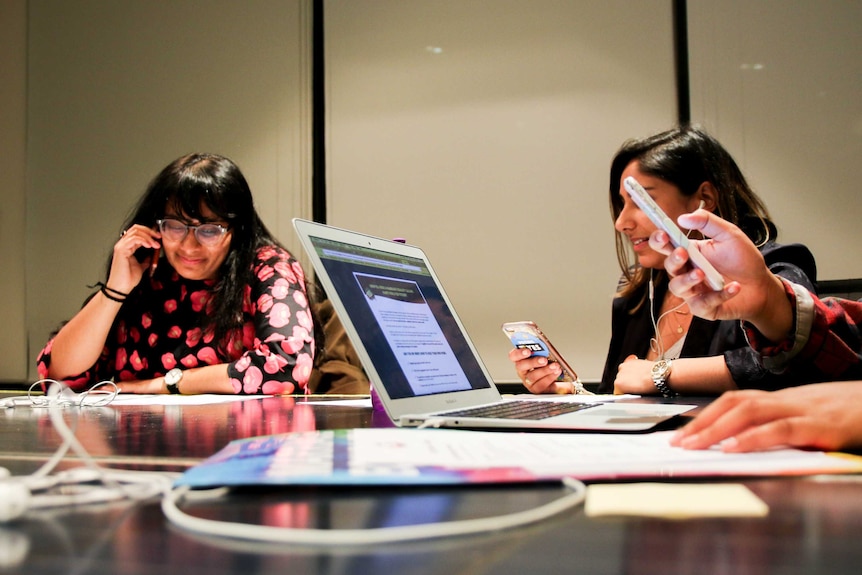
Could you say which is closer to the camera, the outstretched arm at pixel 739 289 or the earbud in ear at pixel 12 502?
the earbud in ear at pixel 12 502

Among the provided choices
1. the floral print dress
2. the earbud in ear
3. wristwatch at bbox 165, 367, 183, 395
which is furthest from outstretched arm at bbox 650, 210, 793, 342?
wristwatch at bbox 165, 367, 183, 395

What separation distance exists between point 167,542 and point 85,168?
3.70m

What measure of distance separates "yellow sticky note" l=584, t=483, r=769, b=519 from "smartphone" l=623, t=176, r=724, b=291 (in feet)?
1.63

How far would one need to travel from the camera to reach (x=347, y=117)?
10.9 ft

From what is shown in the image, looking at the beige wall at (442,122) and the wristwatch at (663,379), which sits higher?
the beige wall at (442,122)

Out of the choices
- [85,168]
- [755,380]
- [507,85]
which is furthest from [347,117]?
[755,380]

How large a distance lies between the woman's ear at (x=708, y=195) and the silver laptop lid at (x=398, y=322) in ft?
2.94

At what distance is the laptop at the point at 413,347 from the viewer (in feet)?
2.66

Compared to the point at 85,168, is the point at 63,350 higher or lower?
lower

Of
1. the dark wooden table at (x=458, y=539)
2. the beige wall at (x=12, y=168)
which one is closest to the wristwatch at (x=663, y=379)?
the dark wooden table at (x=458, y=539)

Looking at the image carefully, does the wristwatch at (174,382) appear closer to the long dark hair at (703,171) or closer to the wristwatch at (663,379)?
the wristwatch at (663,379)

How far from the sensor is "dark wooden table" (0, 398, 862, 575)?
31cm

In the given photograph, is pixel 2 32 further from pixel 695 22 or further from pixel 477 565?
pixel 477 565

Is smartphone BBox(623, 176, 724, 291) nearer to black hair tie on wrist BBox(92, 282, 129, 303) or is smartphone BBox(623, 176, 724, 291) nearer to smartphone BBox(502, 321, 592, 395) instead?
smartphone BBox(502, 321, 592, 395)
